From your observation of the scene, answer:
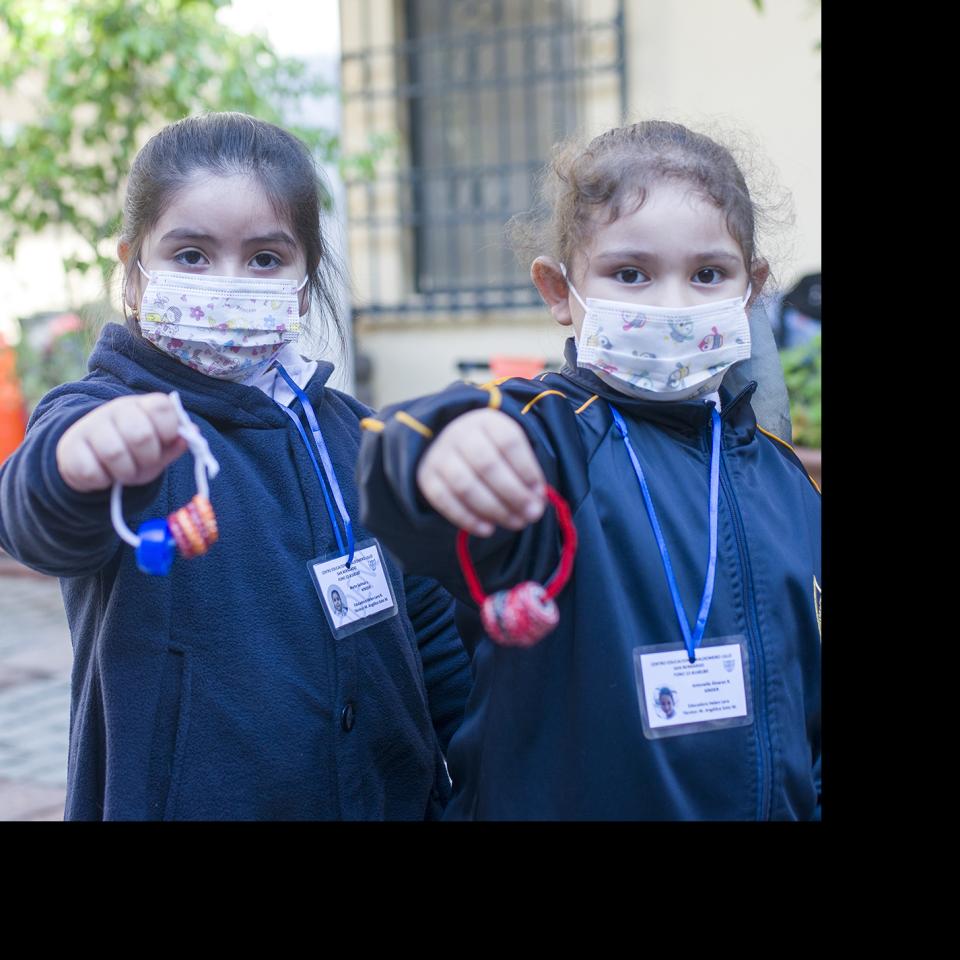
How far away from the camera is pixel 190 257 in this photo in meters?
1.69

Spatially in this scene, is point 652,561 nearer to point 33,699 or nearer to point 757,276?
point 757,276

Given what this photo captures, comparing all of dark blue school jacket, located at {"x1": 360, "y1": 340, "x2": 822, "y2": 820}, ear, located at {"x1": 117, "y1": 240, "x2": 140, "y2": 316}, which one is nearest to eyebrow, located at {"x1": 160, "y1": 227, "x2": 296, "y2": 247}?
ear, located at {"x1": 117, "y1": 240, "x2": 140, "y2": 316}

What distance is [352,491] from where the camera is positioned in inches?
71.1

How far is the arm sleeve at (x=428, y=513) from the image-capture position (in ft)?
3.97

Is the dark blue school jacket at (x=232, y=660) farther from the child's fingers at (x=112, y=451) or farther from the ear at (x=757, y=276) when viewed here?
the ear at (x=757, y=276)

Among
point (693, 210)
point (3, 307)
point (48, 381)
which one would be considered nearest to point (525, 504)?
point (693, 210)

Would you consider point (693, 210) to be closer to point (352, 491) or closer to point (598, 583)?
point (598, 583)

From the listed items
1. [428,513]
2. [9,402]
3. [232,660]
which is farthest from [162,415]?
[9,402]

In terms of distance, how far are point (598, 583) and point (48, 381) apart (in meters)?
6.62

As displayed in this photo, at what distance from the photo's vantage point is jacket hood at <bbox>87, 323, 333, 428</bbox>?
166 cm

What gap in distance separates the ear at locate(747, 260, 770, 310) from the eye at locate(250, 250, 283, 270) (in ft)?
2.28

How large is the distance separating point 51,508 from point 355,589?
1.78 ft

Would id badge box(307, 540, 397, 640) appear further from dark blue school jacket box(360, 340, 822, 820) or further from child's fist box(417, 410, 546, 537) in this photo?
child's fist box(417, 410, 546, 537)

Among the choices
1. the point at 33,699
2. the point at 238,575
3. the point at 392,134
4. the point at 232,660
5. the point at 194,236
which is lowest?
the point at 33,699
